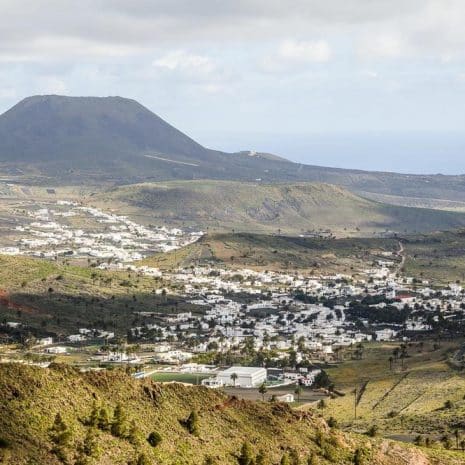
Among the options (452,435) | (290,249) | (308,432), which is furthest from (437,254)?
(308,432)

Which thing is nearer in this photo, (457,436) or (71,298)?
(457,436)

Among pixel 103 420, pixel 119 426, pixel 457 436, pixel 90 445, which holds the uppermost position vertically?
pixel 103 420

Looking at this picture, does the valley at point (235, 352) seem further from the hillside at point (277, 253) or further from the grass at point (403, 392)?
the hillside at point (277, 253)

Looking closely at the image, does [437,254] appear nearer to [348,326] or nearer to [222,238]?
[222,238]

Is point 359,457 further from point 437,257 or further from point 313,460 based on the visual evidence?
point 437,257

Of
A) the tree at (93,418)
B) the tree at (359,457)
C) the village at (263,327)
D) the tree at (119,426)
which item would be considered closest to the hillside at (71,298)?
the village at (263,327)

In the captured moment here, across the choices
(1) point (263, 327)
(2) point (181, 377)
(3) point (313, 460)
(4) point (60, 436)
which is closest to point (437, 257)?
(1) point (263, 327)
